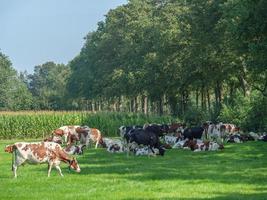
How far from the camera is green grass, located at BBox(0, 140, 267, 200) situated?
56.0 feet

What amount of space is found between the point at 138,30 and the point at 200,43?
26.5 m

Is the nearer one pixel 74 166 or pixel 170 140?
pixel 74 166

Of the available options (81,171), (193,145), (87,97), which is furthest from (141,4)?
(81,171)

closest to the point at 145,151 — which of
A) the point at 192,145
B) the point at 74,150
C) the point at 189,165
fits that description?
the point at 192,145

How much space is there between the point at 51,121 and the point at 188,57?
16.4 meters

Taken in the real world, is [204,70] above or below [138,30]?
below

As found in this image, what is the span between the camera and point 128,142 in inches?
1238

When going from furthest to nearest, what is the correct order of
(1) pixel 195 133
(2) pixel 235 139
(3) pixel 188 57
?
(3) pixel 188 57 < (2) pixel 235 139 < (1) pixel 195 133

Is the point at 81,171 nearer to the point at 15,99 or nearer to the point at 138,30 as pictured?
the point at 138,30

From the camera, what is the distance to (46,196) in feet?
55.1

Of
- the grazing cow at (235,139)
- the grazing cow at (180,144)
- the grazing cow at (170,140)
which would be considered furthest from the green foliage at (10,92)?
the grazing cow at (180,144)

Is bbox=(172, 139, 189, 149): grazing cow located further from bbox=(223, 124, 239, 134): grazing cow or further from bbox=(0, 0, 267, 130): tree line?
bbox=(223, 124, 239, 134): grazing cow

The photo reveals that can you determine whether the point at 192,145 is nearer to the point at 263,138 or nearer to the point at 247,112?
the point at 263,138

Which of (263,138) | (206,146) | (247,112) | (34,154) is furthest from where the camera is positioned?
(247,112)
